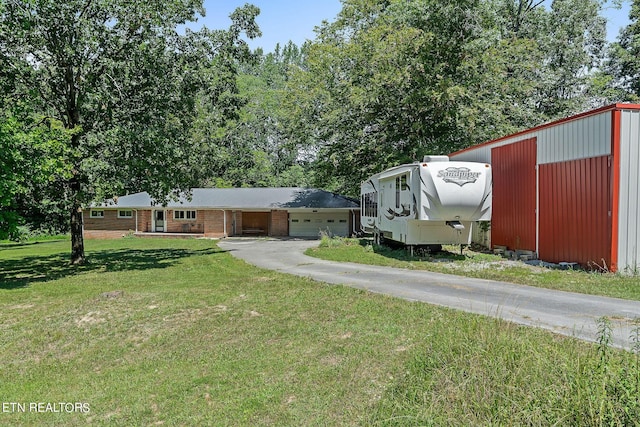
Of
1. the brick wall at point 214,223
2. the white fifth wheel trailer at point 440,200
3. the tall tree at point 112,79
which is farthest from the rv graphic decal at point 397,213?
the brick wall at point 214,223

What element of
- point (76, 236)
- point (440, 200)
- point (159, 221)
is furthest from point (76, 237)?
point (159, 221)

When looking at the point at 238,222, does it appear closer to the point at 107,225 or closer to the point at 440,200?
the point at 107,225

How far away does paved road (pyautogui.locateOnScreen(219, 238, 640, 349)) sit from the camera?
21.8 feet

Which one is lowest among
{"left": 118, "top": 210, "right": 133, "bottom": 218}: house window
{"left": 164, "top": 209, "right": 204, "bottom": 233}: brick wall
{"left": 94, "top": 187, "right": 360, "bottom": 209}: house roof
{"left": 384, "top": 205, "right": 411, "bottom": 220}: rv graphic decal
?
{"left": 164, "top": 209, "right": 204, "bottom": 233}: brick wall

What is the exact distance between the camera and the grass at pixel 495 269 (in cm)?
961

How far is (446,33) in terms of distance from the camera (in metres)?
24.2

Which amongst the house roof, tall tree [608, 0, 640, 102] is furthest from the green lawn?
tall tree [608, 0, 640, 102]

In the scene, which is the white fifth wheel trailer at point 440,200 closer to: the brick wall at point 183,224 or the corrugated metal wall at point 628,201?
the corrugated metal wall at point 628,201

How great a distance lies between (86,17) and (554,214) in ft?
55.4

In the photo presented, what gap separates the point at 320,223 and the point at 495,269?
855 inches

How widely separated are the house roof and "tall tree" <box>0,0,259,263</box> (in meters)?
14.4

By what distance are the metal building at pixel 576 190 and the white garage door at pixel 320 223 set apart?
56.9 feet

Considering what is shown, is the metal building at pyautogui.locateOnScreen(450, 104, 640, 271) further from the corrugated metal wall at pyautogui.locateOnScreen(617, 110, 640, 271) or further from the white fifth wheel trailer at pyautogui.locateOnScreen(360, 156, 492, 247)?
the white fifth wheel trailer at pyautogui.locateOnScreen(360, 156, 492, 247)

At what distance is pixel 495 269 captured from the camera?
41.2 feet
